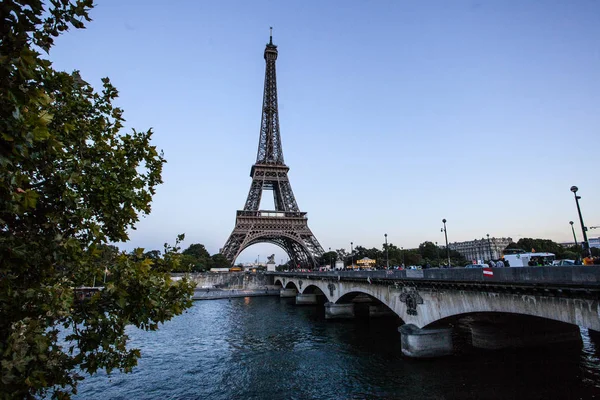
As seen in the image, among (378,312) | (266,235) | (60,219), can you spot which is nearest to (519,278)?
(60,219)

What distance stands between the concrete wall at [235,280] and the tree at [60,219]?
83176mm

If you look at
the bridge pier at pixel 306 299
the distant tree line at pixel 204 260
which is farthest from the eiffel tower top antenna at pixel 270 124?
the bridge pier at pixel 306 299

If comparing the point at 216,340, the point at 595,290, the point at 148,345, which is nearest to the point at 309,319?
the point at 216,340

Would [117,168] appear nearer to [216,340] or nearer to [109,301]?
[109,301]

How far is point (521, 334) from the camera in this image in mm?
22203

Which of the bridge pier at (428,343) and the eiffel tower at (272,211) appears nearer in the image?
the bridge pier at (428,343)

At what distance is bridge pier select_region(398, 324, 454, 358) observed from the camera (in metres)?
20.7

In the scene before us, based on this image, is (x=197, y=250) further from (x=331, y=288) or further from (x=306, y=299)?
(x=331, y=288)

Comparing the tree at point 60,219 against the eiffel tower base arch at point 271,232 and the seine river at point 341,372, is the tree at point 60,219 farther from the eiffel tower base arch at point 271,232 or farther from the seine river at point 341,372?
the eiffel tower base arch at point 271,232

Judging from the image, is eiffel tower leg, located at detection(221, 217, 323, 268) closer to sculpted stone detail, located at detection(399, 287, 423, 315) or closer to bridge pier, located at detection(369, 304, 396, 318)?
bridge pier, located at detection(369, 304, 396, 318)

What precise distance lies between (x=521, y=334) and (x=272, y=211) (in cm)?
6603

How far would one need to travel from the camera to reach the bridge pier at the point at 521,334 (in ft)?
72.6

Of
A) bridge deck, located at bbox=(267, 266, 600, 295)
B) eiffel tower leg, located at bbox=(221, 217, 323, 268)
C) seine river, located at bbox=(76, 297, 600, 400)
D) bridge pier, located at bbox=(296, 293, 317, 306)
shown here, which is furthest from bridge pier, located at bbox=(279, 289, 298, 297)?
bridge deck, located at bbox=(267, 266, 600, 295)

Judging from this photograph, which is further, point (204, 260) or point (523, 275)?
point (204, 260)
